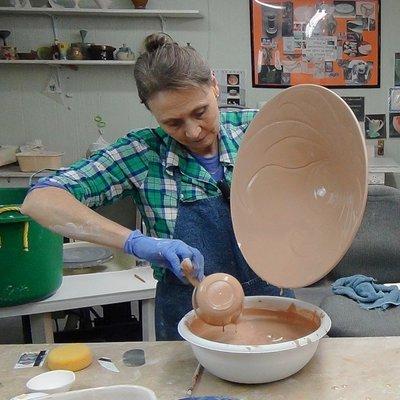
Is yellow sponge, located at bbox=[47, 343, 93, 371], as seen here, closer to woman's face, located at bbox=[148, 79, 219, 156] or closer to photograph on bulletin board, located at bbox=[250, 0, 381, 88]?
woman's face, located at bbox=[148, 79, 219, 156]

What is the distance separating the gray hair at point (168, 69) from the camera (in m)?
1.09

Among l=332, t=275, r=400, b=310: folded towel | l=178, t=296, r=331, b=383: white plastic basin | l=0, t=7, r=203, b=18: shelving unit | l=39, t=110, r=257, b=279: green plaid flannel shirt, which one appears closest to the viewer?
l=178, t=296, r=331, b=383: white plastic basin

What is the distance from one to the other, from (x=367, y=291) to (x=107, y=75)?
2642mm

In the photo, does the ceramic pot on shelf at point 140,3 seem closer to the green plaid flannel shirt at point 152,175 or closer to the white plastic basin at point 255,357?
the green plaid flannel shirt at point 152,175

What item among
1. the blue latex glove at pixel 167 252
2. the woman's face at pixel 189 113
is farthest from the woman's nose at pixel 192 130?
the blue latex glove at pixel 167 252

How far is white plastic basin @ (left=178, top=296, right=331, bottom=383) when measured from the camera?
85 cm

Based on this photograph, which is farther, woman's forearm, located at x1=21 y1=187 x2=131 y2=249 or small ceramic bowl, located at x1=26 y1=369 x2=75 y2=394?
woman's forearm, located at x1=21 y1=187 x2=131 y2=249

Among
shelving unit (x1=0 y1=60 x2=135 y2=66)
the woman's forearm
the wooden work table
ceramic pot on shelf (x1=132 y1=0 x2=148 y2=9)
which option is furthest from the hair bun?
ceramic pot on shelf (x1=132 y1=0 x2=148 y2=9)

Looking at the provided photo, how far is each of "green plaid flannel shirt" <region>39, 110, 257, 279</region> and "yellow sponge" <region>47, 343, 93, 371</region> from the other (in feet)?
0.99

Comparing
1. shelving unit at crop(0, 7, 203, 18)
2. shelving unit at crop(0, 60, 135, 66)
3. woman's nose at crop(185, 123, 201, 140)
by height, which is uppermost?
shelving unit at crop(0, 7, 203, 18)

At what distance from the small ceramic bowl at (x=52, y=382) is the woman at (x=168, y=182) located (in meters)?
0.29

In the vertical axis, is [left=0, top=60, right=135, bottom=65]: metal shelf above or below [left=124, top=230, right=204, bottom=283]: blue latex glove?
above

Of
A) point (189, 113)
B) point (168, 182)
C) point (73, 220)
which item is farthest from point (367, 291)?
point (73, 220)

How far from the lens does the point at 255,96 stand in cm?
389
